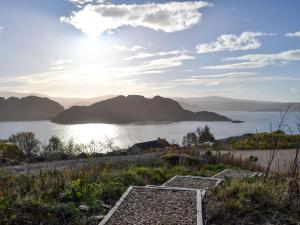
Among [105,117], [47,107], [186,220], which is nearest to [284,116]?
[186,220]

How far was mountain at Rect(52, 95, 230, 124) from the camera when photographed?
404ft

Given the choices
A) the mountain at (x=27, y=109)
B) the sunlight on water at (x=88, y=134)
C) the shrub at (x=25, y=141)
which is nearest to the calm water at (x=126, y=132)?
the sunlight on water at (x=88, y=134)

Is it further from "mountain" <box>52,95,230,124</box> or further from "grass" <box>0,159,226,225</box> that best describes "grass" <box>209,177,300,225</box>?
"mountain" <box>52,95,230,124</box>

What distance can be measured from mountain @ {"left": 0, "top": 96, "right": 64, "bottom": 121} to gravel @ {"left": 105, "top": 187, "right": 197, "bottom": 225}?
459 feet

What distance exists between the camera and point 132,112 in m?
134

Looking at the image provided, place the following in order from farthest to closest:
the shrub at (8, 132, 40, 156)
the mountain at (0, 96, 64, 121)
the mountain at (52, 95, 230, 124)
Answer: the mountain at (0, 96, 64, 121) < the mountain at (52, 95, 230, 124) < the shrub at (8, 132, 40, 156)

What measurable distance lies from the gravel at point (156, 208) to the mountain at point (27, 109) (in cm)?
13978

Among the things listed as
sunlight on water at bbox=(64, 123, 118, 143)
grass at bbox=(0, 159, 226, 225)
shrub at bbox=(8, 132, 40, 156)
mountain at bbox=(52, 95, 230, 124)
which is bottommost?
sunlight on water at bbox=(64, 123, 118, 143)

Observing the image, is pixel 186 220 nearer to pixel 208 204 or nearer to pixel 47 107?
pixel 208 204

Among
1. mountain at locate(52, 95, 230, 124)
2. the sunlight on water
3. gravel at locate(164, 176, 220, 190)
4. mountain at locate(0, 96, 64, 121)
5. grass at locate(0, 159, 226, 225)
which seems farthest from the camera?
mountain at locate(0, 96, 64, 121)

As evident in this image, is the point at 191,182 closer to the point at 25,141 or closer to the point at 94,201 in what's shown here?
Answer: the point at 94,201

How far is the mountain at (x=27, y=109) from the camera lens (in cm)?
14325

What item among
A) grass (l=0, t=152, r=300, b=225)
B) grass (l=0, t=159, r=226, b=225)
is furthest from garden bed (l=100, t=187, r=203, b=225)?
grass (l=0, t=159, r=226, b=225)

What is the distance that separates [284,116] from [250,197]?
171cm
